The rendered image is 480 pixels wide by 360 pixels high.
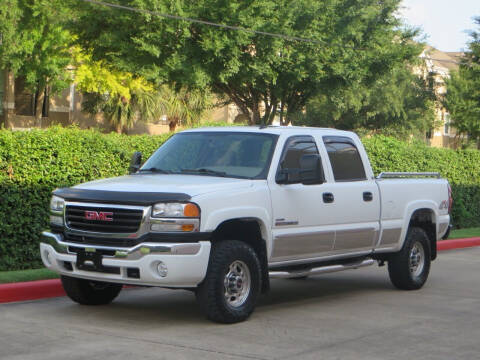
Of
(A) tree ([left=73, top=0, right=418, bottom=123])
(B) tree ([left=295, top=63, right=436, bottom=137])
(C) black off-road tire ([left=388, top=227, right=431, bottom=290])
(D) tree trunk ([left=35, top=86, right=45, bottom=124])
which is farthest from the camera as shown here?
(B) tree ([left=295, top=63, right=436, bottom=137])

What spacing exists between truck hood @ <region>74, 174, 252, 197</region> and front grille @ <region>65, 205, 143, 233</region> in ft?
0.79

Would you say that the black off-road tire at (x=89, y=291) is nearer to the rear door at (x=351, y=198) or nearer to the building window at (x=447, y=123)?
the rear door at (x=351, y=198)

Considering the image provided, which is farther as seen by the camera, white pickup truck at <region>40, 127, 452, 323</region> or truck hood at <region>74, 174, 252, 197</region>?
truck hood at <region>74, 174, 252, 197</region>

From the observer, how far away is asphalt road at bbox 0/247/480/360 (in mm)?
7535

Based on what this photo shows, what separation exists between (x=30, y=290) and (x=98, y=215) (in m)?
2.31

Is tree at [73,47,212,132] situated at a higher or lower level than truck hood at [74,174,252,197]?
higher

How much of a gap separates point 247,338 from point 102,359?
1.61 metres

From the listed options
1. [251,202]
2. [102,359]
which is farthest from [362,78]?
[102,359]

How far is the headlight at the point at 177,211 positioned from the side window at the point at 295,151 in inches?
60.6

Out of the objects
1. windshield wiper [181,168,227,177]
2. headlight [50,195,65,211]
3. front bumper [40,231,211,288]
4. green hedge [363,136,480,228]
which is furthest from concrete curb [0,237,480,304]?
green hedge [363,136,480,228]

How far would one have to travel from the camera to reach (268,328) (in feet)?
28.8

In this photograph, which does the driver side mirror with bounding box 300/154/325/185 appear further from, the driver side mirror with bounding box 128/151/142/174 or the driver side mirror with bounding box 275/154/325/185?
the driver side mirror with bounding box 128/151/142/174

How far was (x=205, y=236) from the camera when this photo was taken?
8.52 meters

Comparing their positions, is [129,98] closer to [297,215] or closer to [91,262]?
[297,215]
